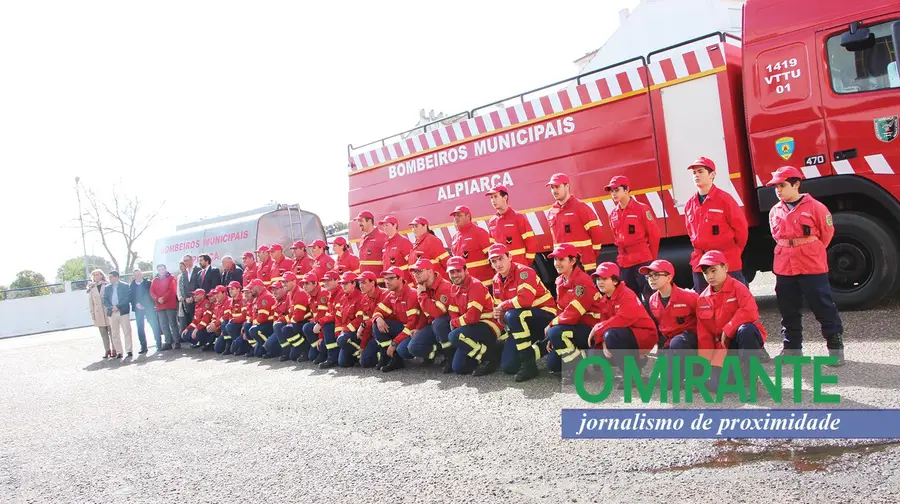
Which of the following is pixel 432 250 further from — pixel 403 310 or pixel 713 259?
pixel 713 259

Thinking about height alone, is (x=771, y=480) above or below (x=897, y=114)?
below

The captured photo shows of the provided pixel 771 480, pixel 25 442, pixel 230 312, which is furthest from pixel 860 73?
pixel 230 312

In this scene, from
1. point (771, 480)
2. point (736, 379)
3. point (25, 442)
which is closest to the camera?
point (771, 480)

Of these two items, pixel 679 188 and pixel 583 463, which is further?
pixel 679 188

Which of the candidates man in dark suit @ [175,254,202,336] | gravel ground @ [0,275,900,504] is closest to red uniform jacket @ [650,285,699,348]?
gravel ground @ [0,275,900,504]

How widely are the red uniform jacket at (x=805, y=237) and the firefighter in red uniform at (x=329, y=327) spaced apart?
15.9ft

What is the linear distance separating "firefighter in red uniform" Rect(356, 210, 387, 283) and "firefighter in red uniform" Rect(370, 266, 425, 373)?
6.01ft

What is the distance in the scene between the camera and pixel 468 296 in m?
6.25

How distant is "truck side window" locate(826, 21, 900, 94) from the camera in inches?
229

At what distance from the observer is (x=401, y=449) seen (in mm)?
4105

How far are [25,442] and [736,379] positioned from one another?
5.78 meters

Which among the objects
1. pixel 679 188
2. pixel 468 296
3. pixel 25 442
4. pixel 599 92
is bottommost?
pixel 25 442

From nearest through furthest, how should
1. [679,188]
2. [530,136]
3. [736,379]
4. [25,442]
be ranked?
[736,379] < [25,442] < [679,188] < [530,136]

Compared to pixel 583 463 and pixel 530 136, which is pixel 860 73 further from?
pixel 583 463
